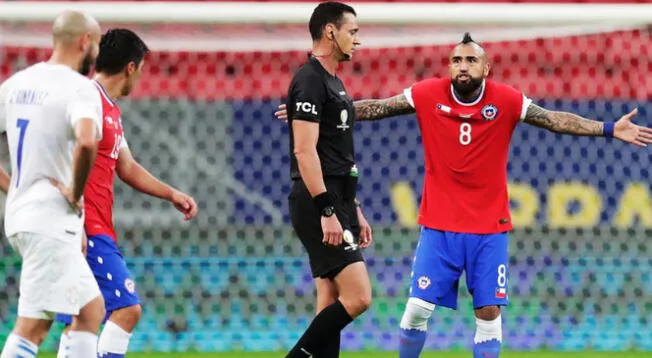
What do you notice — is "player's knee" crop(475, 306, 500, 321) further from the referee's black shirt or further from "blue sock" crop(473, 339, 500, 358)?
the referee's black shirt

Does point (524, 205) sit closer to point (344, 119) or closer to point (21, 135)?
point (344, 119)

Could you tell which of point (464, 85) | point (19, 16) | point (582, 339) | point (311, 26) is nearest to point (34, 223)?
point (311, 26)

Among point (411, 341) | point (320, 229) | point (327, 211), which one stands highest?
point (327, 211)

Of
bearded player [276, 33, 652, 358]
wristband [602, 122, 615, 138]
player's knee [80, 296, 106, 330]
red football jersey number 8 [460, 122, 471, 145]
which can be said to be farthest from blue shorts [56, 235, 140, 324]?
wristband [602, 122, 615, 138]

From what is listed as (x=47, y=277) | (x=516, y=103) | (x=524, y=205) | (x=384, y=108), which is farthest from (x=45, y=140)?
(x=524, y=205)

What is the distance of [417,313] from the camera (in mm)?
6465

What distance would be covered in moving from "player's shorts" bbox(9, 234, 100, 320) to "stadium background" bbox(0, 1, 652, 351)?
539cm

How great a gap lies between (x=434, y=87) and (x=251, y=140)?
5384mm

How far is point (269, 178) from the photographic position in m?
11.9

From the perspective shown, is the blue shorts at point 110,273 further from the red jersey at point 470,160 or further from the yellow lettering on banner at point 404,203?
the yellow lettering on banner at point 404,203

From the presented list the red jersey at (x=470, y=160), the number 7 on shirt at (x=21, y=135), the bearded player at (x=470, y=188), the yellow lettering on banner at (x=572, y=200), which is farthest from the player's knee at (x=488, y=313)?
the yellow lettering on banner at (x=572, y=200)

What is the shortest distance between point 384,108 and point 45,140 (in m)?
2.44

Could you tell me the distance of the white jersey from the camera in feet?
15.4

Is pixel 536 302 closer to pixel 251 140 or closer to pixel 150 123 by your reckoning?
pixel 251 140
